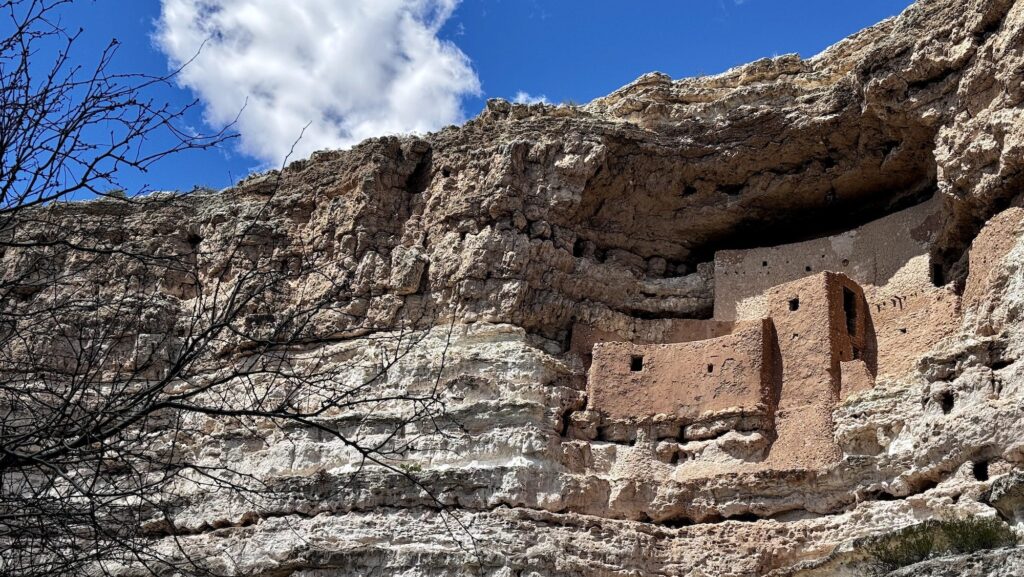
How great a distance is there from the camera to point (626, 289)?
21.6m

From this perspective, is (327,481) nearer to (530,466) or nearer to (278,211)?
(530,466)

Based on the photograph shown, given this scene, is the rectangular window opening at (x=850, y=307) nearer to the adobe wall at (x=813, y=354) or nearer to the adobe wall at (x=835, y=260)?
the adobe wall at (x=813, y=354)

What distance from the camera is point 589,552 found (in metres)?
16.8

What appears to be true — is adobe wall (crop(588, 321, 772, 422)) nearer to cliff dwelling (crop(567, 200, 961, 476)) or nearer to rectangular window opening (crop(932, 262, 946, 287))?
cliff dwelling (crop(567, 200, 961, 476))

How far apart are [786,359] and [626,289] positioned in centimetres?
382

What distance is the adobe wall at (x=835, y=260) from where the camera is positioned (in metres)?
19.4

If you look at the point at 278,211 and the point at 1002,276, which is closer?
the point at 1002,276

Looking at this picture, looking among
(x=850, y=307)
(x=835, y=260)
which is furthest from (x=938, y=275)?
(x=835, y=260)

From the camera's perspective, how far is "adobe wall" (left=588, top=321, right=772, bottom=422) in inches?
731

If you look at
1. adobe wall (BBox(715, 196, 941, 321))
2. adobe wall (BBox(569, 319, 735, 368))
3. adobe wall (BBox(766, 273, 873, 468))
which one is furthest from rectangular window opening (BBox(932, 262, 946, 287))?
adobe wall (BBox(569, 319, 735, 368))

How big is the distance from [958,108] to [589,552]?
8.67 metres

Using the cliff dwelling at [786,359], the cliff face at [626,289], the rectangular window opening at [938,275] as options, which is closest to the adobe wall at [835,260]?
the cliff dwelling at [786,359]

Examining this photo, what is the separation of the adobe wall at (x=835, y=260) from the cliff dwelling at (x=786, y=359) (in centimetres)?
2

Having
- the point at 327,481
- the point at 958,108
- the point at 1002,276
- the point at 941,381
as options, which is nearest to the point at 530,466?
the point at 327,481
